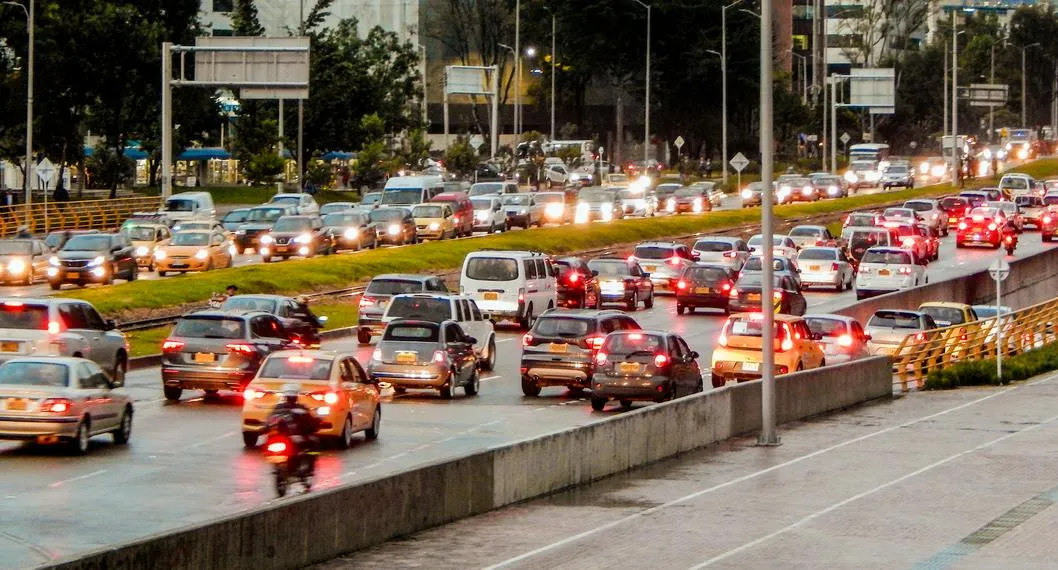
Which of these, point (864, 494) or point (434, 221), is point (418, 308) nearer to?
point (864, 494)

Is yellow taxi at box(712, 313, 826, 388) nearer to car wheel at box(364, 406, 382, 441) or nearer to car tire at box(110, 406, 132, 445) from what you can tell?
car wheel at box(364, 406, 382, 441)

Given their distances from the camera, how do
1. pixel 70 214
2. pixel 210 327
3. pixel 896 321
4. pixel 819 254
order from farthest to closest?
pixel 70 214
pixel 819 254
pixel 896 321
pixel 210 327

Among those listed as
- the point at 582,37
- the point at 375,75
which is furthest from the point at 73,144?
the point at 582,37

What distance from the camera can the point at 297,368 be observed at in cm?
2666

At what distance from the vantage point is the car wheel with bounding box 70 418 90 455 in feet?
82.2

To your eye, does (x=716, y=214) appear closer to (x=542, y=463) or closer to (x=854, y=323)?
(x=854, y=323)

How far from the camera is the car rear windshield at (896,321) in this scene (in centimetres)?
4441

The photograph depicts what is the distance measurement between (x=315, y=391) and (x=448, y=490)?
17.2 ft

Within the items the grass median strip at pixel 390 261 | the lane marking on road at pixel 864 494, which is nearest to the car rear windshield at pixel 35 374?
the lane marking on road at pixel 864 494

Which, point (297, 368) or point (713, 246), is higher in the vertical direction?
point (713, 246)

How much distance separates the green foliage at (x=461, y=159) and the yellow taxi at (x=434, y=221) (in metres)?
34.2

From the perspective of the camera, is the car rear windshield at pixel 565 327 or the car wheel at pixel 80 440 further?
the car rear windshield at pixel 565 327

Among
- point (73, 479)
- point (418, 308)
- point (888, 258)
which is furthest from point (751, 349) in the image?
point (888, 258)

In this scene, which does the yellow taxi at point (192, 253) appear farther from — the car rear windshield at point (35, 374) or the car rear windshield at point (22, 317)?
the car rear windshield at point (35, 374)
